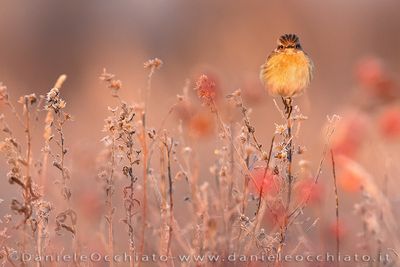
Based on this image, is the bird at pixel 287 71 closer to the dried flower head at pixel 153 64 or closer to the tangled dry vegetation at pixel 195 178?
the tangled dry vegetation at pixel 195 178

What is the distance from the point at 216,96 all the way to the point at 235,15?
1600cm

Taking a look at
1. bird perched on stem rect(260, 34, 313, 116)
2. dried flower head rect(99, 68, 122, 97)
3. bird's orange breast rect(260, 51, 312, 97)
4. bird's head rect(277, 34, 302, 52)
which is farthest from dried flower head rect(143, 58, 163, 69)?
bird's head rect(277, 34, 302, 52)

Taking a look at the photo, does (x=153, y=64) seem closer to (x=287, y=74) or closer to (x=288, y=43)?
(x=287, y=74)

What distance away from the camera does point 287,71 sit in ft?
15.3

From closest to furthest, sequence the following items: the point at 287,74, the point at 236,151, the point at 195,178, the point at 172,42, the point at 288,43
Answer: the point at 195,178 → the point at 236,151 → the point at 287,74 → the point at 288,43 → the point at 172,42

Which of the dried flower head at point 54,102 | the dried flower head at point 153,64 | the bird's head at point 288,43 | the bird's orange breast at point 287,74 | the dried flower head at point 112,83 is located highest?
the bird's head at point 288,43

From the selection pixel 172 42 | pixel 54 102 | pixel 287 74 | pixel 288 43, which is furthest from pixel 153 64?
pixel 172 42

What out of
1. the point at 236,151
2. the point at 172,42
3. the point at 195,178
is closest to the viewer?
the point at 195,178

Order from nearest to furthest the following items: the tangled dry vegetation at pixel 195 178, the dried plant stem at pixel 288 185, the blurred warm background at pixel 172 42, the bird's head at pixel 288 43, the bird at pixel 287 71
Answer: the tangled dry vegetation at pixel 195 178, the dried plant stem at pixel 288 185, the bird at pixel 287 71, the bird's head at pixel 288 43, the blurred warm background at pixel 172 42

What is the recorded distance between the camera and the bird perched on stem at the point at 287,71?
4547mm

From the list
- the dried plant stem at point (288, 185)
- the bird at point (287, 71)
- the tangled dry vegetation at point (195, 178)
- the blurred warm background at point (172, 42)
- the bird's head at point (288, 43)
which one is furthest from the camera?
the blurred warm background at point (172, 42)

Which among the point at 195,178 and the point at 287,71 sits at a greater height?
the point at 287,71

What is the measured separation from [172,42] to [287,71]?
14827mm

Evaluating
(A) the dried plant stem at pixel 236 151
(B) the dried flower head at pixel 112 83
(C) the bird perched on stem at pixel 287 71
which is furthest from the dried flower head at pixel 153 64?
(C) the bird perched on stem at pixel 287 71
